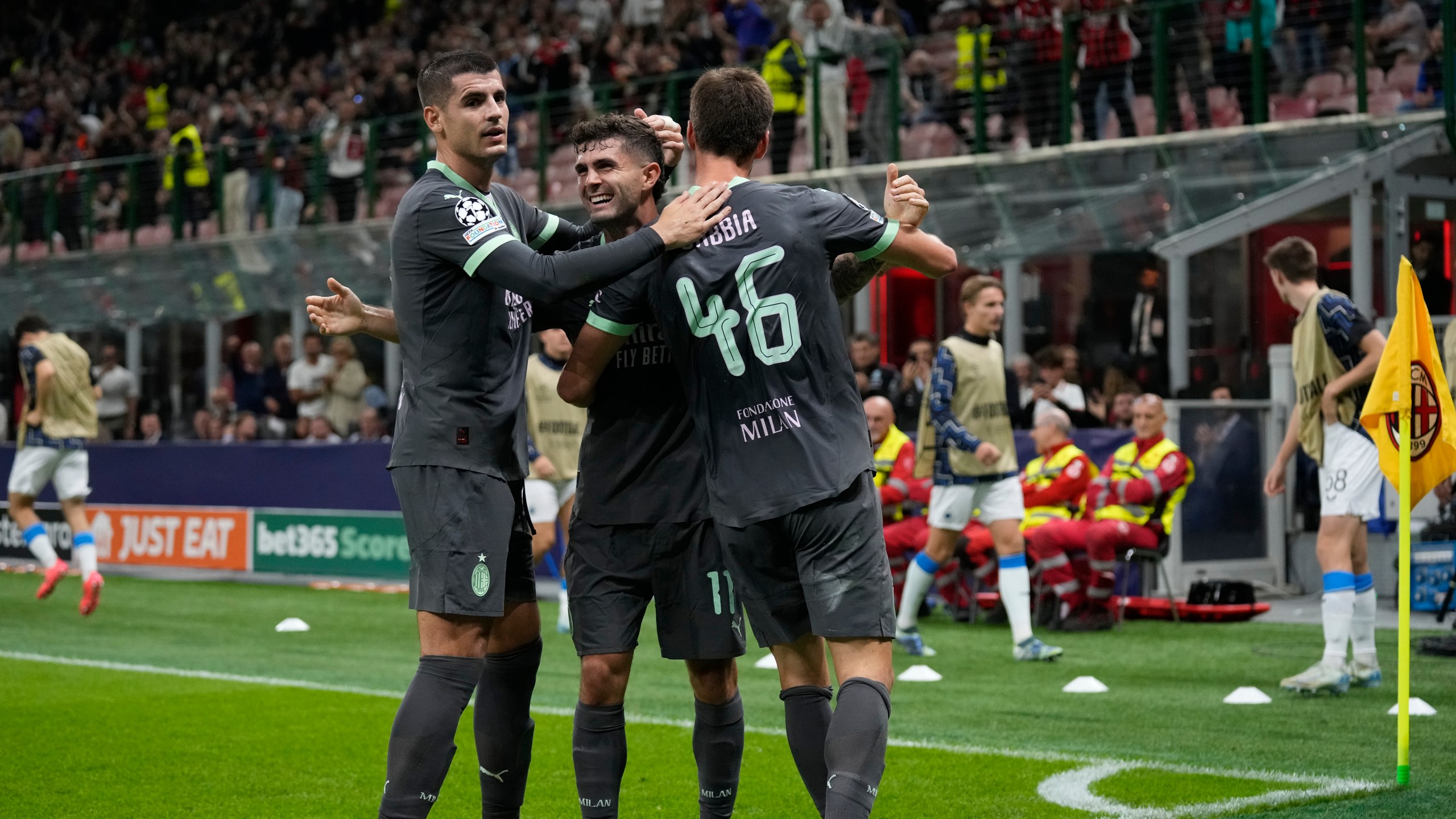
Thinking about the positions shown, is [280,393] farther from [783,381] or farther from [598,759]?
[783,381]

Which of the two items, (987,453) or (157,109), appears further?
(157,109)

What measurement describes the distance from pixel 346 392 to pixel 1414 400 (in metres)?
14.5

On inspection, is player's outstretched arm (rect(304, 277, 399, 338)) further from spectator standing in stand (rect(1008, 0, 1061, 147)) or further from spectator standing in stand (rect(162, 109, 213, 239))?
spectator standing in stand (rect(162, 109, 213, 239))

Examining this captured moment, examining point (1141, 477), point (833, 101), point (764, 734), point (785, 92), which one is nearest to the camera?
point (764, 734)

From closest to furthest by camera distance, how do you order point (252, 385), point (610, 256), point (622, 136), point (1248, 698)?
point (610, 256) → point (622, 136) → point (1248, 698) → point (252, 385)

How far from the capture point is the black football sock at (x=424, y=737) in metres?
4.22

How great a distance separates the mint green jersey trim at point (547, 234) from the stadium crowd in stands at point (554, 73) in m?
10.4

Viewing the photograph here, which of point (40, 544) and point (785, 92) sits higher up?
point (785, 92)

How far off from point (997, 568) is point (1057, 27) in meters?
5.40

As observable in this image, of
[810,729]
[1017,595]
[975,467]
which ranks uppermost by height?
[975,467]

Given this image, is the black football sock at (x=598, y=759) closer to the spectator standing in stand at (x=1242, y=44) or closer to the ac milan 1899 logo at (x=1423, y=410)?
the ac milan 1899 logo at (x=1423, y=410)

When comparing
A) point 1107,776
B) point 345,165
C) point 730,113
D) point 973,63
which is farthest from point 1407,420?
point 345,165

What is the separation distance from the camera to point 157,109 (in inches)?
1128

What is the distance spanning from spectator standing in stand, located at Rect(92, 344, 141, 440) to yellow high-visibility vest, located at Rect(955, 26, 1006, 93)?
1226cm
